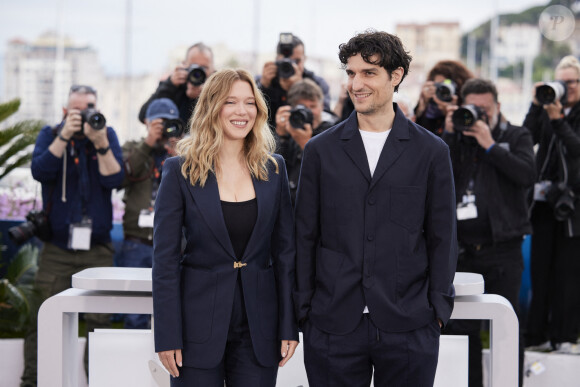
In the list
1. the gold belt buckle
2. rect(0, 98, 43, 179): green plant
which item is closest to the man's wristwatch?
rect(0, 98, 43, 179): green plant

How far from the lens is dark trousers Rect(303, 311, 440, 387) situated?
211 centimetres

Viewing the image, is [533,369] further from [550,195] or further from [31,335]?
[31,335]

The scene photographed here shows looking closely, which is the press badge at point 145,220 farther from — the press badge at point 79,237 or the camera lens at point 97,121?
the camera lens at point 97,121

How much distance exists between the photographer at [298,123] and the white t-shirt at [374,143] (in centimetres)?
159

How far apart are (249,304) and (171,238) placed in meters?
0.31

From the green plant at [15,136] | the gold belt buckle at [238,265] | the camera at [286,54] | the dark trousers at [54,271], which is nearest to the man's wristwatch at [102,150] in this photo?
the dark trousers at [54,271]

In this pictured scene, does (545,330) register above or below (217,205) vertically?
below

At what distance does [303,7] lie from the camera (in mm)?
12641

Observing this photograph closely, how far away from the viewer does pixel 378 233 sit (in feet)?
7.02

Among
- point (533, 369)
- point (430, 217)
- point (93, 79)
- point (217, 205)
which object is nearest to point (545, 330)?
point (533, 369)

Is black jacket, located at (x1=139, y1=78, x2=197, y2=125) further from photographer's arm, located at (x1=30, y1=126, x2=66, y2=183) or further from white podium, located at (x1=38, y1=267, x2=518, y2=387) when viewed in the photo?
white podium, located at (x1=38, y1=267, x2=518, y2=387)

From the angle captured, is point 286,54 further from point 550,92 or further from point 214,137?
point 214,137

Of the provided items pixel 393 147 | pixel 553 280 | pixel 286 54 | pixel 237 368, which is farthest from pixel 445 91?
pixel 237 368

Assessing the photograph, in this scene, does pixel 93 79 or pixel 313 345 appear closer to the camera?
pixel 313 345
